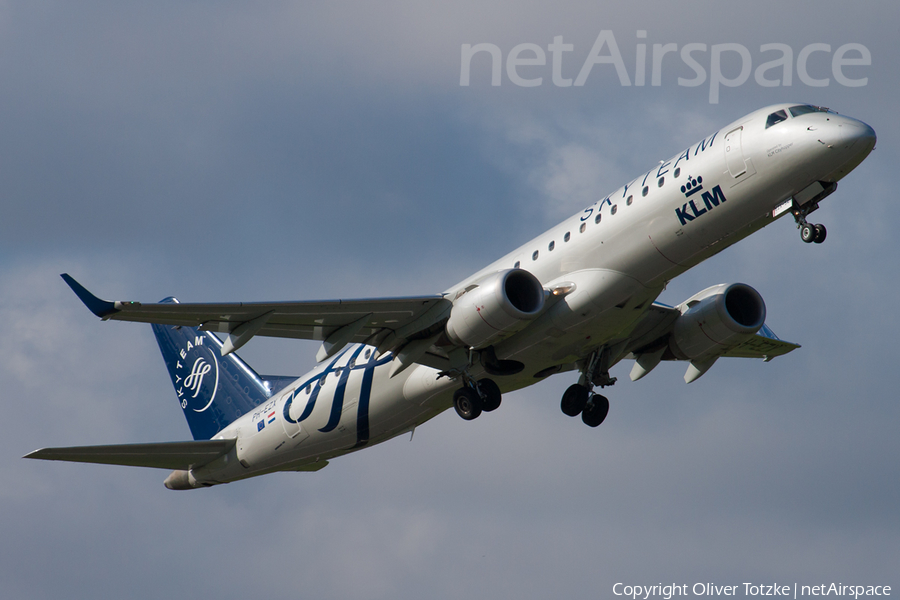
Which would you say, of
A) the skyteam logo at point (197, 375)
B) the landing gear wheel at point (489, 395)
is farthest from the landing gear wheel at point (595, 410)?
the skyteam logo at point (197, 375)

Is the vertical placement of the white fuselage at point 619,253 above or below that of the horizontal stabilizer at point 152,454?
above

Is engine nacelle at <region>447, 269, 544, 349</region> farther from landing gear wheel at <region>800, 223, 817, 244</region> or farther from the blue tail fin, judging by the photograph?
the blue tail fin

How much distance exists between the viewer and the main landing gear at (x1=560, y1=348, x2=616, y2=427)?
29250 millimetres

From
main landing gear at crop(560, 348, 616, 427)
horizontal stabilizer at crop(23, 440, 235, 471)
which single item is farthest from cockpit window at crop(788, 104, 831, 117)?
horizontal stabilizer at crop(23, 440, 235, 471)

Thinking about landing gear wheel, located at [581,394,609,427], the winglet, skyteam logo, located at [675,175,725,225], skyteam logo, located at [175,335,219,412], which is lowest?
the winglet

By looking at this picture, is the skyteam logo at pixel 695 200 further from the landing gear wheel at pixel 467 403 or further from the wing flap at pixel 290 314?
the landing gear wheel at pixel 467 403

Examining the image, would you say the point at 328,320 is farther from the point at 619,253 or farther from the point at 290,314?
the point at 619,253

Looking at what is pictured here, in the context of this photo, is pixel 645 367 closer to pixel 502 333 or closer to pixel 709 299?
pixel 709 299

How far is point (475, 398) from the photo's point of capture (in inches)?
1075

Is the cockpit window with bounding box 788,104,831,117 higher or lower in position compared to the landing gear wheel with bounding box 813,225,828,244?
higher

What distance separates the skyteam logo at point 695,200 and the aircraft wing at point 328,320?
6.16 m

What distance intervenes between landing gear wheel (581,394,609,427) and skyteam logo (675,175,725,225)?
759 centimetres

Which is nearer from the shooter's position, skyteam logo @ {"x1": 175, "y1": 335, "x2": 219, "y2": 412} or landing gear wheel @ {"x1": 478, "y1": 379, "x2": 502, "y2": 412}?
landing gear wheel @ {"x1": 478, "y1": 379, "x2": 502, "y2": 412}

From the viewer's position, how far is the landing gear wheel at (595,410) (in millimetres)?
30234
